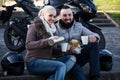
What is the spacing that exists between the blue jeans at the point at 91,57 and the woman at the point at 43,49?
304 mm

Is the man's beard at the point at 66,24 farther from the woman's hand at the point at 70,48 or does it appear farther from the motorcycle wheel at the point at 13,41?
the motorcycle wheel at the point at 13,41

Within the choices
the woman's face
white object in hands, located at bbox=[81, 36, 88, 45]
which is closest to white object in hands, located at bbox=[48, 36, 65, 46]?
the woman's face

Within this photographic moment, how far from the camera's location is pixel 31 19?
8.66 meters

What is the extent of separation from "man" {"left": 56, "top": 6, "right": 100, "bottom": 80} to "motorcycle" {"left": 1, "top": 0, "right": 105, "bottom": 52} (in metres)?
1.38

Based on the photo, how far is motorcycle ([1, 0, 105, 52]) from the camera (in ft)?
27.5

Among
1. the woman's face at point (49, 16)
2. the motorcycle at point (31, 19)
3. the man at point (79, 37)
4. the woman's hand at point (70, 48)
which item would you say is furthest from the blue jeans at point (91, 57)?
the motorcycle at point (31, 19)

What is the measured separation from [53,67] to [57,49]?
18.3 inches

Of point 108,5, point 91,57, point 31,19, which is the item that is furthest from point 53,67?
point 108,5

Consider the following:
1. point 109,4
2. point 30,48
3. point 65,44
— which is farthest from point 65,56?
point 109,4

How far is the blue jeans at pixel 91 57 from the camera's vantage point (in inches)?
257

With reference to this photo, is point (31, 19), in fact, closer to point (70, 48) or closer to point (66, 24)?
point (66, 24)

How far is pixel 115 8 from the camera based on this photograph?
1969 cm

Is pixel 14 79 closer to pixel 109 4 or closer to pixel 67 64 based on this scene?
pixel 67 64

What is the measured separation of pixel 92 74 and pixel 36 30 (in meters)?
1.08
